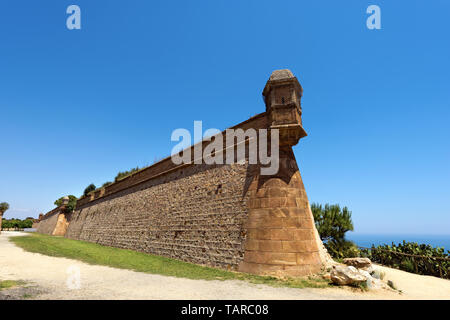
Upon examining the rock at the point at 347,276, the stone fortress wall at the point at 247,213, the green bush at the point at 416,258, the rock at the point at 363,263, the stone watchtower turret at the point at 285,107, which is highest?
the stone watchtower turret at the point at 285,107

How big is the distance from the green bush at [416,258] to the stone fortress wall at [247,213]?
690cm

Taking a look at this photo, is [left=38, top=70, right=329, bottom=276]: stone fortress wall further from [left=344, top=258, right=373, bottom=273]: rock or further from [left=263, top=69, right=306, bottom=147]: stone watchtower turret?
[left=344, top=258, right=373, bottom=273]: rock

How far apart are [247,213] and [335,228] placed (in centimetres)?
990

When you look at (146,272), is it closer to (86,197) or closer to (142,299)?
(142,299)

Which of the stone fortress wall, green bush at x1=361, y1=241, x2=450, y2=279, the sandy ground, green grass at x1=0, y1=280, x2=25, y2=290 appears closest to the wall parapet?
the stone fortress wall

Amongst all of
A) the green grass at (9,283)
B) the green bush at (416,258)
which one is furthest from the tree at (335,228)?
the green grass at (9,283)

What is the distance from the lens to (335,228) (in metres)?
15.9

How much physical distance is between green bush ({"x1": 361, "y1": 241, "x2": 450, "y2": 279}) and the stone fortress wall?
6.90m

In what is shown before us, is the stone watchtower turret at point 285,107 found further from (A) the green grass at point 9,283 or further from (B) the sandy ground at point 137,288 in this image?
(A) the green grass at point 9,283

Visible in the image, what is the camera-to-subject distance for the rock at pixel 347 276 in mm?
6650

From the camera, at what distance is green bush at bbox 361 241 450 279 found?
11789 millimetres

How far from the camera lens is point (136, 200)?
1847 centimetres
